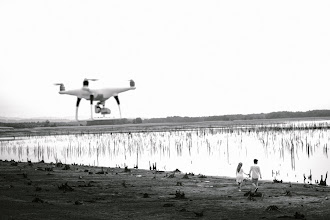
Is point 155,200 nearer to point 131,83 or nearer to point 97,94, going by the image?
point 97,94

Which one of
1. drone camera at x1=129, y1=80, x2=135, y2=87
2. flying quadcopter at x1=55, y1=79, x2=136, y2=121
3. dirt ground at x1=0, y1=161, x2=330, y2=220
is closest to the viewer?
dirt ground at x1=0, y1=161, x2=330, y2=220

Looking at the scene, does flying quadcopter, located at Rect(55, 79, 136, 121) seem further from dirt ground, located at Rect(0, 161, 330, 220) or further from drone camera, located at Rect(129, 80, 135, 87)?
dirt ground, located at Rect(0, 161, 330, 220)

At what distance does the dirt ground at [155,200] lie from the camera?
485 inches

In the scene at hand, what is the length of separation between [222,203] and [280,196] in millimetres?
2820

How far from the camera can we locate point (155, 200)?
595 inches

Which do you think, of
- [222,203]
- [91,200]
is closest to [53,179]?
[91,200]

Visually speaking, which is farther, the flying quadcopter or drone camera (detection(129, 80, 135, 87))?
drone camera (detection(129, 80, 135, 87))

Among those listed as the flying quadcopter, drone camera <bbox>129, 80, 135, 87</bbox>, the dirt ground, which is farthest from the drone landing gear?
drone camera <bbox>129, 80, 135, 87</bbox>

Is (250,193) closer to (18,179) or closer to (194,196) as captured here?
(194,196)

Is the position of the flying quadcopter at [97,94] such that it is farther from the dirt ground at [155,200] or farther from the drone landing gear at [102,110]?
the dirt ground at [155,200]

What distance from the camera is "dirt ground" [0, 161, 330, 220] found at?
1233cm

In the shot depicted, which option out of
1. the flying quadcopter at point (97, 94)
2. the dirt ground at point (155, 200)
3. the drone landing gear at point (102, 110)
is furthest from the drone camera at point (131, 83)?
the dirt ground at point (155, 200)

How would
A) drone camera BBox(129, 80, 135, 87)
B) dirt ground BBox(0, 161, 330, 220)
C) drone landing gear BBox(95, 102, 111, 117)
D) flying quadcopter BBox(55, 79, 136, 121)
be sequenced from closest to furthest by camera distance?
1. dirt ground BBox(0, 161, 330, 220)
2. drone landing gear BBox(95, 102, 111, 117)
3. flying quadcopter BBox(55, 79, 136, 121)
4. drone camera BBox(129, 80, 135, 87)

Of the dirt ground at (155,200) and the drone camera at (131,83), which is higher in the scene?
the drone camera at (131,83)
